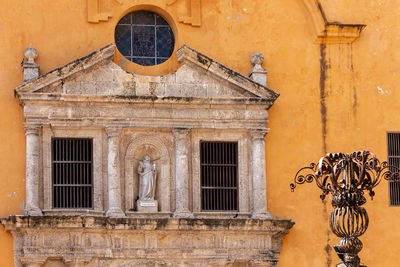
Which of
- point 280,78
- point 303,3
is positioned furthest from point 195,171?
point 303,3

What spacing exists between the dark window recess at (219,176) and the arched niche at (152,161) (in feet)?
2.20

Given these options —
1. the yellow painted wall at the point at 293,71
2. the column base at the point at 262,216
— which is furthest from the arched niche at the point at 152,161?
the column base at the point at 262,216

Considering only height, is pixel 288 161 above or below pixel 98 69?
below

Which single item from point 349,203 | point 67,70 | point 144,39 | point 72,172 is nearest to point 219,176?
point 72,172

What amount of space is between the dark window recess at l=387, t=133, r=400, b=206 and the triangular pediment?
2.41m

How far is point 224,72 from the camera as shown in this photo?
796 inches

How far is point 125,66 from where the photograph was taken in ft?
67.1

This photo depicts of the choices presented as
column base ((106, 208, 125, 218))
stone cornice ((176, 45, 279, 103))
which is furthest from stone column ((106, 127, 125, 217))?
stone cornice ((176, 45, 279, 103))

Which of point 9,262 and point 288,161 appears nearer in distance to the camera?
point 9,262

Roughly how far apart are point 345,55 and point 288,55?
108 cm

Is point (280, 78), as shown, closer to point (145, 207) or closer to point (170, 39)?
point (170, 39)

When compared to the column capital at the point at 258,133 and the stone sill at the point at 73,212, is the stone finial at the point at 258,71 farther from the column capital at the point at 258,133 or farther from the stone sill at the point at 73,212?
the stone sill at the point at 73,212

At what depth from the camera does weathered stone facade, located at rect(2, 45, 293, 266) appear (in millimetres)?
19344

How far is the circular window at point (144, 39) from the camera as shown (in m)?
20.7
